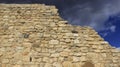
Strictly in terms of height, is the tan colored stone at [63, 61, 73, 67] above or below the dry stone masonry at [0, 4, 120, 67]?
below

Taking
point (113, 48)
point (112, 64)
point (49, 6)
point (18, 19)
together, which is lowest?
point (112, 64)

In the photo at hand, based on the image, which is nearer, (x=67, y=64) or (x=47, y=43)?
(x=67, y=64)

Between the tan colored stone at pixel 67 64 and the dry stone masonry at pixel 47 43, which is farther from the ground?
the dry stone masonry at pixel 47 43

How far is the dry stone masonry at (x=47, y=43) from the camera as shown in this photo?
816 centimetres

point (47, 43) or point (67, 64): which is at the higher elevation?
point (47, 43)

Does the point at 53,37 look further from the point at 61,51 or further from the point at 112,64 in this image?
the point at 112,64

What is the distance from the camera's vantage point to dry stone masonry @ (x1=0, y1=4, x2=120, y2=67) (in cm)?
816

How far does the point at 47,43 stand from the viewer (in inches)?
334

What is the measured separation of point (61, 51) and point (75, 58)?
539 mm

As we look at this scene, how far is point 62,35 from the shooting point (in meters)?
8.69

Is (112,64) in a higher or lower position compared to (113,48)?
lower

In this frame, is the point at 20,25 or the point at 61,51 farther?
the point at 20,25

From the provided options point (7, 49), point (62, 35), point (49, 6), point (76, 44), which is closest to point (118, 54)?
point (76, 44)

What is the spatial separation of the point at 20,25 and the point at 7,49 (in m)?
1.09
